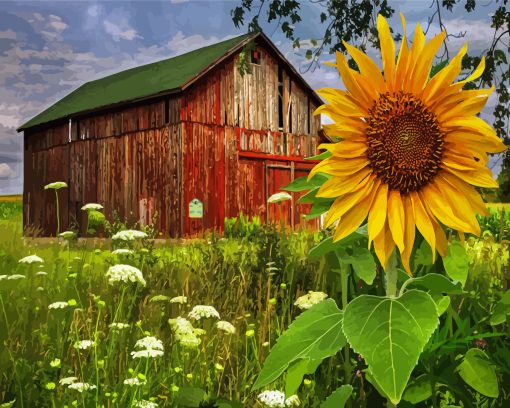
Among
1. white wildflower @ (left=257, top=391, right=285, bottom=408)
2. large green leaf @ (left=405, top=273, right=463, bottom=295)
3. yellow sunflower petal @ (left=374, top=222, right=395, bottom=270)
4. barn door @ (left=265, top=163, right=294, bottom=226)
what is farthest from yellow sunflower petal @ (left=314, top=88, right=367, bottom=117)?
barn door @ (left=265, top=163, right=294, bottom=226)

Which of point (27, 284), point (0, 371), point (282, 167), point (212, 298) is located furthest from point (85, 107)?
point (0, 371)

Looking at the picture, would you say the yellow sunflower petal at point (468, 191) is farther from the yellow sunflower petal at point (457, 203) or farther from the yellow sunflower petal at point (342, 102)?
the yellow sunflower petal at point (342, 102)

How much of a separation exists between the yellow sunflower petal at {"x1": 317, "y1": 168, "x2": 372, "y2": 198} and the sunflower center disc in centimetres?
5

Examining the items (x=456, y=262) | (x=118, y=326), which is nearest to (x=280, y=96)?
(x=118, y=326)

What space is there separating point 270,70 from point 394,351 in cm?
1997

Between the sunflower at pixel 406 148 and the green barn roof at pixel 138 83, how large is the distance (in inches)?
653

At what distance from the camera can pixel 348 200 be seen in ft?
6.42

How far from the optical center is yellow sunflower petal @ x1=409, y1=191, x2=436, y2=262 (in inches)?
77.0

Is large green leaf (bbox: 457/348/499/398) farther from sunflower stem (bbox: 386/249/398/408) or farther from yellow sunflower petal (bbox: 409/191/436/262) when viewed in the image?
yellow sunflower petal (bbox: 409/191/436/262)

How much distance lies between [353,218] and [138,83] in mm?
20944

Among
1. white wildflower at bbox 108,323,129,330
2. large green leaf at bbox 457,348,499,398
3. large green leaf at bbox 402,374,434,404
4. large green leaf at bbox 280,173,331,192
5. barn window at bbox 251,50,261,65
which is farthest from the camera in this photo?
barn window at bbox 251,50,261,65

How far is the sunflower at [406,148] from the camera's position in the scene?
6.42ft

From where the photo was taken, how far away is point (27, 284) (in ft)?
22.7

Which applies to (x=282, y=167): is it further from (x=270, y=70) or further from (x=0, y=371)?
(x=0, y=371)
